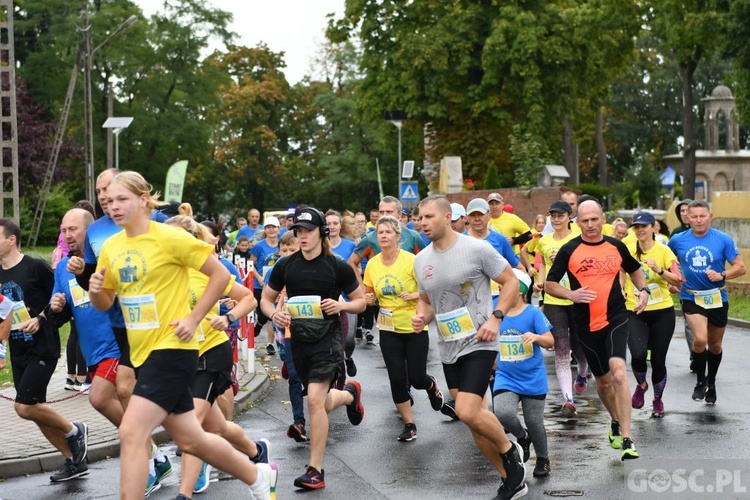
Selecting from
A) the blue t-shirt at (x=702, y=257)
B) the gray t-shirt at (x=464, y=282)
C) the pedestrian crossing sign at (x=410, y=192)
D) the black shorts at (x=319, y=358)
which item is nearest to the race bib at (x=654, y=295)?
the blue t-shirt at (x=702, y=257)

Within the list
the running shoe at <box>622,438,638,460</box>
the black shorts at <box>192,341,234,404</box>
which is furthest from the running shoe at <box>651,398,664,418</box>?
the black shorts at <box>192,341,234,404</box>

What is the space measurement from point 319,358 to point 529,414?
1.47 metres

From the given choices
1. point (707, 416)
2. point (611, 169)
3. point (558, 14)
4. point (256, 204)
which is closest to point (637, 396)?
point (707, 416)

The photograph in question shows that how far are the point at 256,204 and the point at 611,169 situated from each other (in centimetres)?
2589

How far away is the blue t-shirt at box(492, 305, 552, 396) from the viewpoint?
28.9ft

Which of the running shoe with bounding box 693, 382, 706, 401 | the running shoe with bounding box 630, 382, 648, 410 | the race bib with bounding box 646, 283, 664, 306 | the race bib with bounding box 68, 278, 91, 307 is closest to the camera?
the race bib with bounding box 68, 278, 91, 307

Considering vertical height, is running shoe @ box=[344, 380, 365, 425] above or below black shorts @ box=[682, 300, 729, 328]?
below

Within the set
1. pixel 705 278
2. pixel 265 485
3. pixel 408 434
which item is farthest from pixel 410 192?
pixel 265 485

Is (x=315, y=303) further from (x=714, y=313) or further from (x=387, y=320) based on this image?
(x=714, y=313)

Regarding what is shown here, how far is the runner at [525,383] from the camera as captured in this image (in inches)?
344

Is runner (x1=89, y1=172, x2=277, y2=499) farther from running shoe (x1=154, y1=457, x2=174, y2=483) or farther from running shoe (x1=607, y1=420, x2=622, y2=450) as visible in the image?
running shoe (x1=607, y1=420, x2=622, y2=450)

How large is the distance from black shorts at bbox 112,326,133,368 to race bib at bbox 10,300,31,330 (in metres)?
0.97

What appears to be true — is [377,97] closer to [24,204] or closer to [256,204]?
[24,204]

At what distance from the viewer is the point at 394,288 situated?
10.9m
